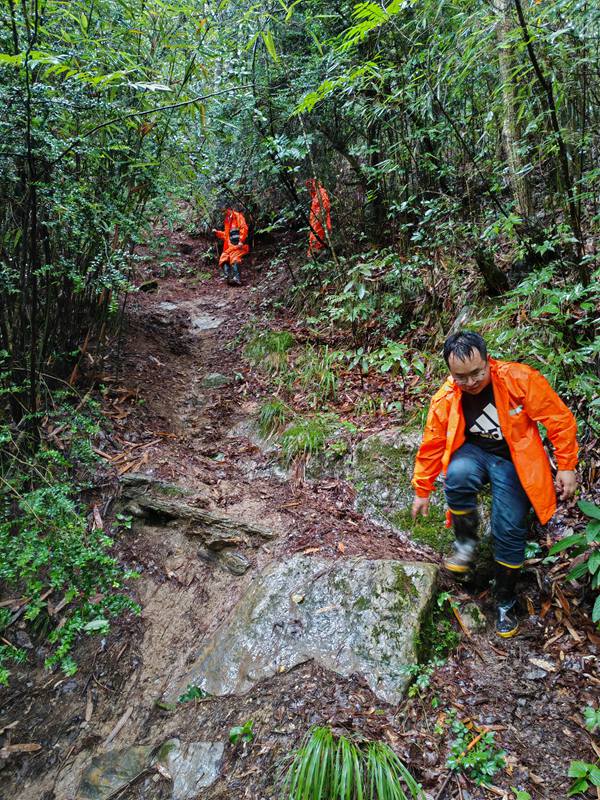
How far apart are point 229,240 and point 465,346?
27.7ft

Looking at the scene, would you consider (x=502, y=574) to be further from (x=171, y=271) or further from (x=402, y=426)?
(x=171, y=271)

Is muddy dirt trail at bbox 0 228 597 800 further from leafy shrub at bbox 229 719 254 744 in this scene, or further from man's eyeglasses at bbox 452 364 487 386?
man's eyeglasses at bbox 452 364 487 386

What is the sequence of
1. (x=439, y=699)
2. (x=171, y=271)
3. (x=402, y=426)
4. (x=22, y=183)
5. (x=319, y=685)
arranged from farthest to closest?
(x=171, y=271) → (x=402, y=426) → (x=22, y=183) → (x=319, y=685) → (x=439, y=699)

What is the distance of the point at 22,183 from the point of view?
3.28 metres

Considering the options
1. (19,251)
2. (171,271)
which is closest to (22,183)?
(19,251)

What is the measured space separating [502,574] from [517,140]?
12.6 ft

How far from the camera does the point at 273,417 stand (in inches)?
206

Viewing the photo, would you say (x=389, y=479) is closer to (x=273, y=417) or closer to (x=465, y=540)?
(x=465, y=540)

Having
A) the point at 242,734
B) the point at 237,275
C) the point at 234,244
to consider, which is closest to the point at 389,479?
the point at 242,734

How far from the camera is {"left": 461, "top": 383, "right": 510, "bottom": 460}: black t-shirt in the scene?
9.31 feet

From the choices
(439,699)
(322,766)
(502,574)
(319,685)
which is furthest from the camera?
(502,574)

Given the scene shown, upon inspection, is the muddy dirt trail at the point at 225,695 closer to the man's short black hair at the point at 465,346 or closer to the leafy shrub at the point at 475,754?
the leafy shrub at the point at 475,754

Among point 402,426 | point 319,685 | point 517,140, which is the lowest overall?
point 319,685

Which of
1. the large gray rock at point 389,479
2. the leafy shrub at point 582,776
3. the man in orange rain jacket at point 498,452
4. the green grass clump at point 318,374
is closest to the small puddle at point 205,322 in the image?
the green grass clump at point 318,374
